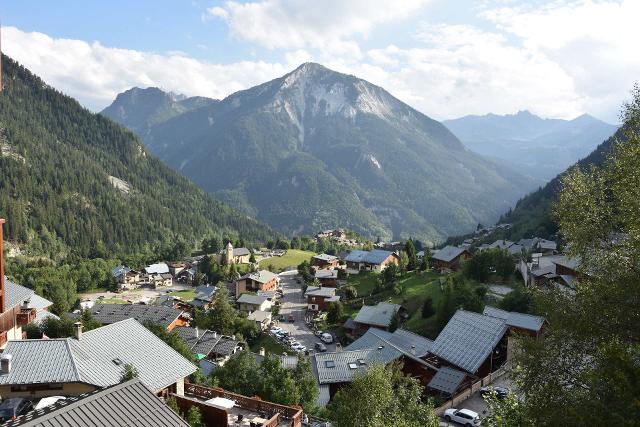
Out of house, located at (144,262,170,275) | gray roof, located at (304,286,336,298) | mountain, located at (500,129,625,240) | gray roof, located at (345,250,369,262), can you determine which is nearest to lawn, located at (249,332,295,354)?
gray roof, located at (304,286,336,298)

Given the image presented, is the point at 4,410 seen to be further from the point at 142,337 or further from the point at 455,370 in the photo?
the point at 455,370

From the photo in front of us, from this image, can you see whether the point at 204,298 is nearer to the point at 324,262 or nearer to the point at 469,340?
the point at 324,262

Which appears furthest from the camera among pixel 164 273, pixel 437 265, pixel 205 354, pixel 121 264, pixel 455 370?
pixel 121 264

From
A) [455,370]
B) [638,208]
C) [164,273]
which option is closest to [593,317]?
[638,208]

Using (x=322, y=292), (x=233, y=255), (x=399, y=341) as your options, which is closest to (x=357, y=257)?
(x=322, y=292)

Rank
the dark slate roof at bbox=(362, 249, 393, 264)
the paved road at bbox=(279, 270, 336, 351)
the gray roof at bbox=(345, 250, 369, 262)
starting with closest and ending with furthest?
the paved road at bbox=(279, 270, 336, 351) < the dark slate roof at bbox=(362, 249, 393, 264) < the gray roof at bbox=(345, 250, 369, 262)

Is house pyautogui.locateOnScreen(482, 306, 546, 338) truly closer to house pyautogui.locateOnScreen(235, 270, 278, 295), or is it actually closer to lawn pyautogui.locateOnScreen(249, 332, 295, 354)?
lawn pyautogui.locateOnScreen(249, 332, 295, 354)

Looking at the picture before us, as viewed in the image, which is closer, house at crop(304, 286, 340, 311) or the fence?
the fence
